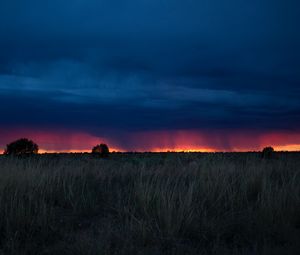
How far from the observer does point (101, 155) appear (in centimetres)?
3244

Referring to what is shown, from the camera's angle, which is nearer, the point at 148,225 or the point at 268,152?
the point at 148,225

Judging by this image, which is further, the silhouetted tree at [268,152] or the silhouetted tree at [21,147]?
the silhouetted tree at [268,152]

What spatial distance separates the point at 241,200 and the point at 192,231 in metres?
1.98

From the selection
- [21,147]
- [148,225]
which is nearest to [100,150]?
[21,147]

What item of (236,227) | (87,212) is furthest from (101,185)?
(236,227)

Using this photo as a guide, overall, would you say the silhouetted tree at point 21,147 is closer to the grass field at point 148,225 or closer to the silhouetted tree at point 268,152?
the silhouetted tree at point 268,152

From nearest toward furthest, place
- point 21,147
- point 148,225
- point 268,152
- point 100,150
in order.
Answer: point 148,225
point 21,147
point 268,152
point 100,150

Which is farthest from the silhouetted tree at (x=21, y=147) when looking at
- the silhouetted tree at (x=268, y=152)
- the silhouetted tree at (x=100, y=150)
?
the silhouetted tree at (x=268, y=152)

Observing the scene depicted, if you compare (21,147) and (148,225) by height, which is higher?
(21,147)

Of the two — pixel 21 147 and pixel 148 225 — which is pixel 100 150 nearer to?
pixel 21 147

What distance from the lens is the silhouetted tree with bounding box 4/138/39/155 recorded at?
26.0 meters

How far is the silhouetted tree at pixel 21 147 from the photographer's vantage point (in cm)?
2605

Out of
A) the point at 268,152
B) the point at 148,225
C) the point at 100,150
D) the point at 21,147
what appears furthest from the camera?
the point at 100,150

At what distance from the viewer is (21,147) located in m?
26.3
